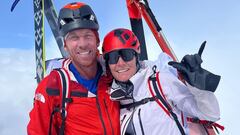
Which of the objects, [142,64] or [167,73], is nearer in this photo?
[167,73]

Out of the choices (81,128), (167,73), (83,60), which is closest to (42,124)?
(81,128)

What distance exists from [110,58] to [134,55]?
0.99 ft

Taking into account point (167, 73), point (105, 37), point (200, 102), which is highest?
point (105, 37)

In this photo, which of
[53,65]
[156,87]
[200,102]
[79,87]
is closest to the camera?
[200,102]

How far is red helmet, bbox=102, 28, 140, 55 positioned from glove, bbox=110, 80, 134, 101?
0.45 metres

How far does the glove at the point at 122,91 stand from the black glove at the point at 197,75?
2.50ft

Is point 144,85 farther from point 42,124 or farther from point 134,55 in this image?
point 42,124

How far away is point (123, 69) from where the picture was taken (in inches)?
176

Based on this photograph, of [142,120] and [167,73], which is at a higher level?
[167,73]

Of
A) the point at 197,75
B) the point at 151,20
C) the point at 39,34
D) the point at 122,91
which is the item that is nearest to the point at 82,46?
the point at 122,91

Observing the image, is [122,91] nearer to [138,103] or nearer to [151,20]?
[138,103]

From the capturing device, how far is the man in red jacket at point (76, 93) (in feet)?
14.2

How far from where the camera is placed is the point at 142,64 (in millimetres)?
→ 4695

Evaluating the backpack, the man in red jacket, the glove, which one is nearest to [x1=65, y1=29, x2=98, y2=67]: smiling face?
the man in red jacket
